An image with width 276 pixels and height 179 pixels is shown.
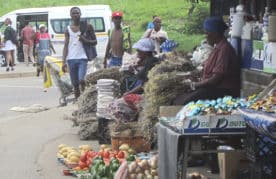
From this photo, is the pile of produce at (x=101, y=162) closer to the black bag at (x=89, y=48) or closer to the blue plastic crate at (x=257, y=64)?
the blue plastic crate at (x=257, y=64)

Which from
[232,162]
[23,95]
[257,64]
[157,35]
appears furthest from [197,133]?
[23,95]

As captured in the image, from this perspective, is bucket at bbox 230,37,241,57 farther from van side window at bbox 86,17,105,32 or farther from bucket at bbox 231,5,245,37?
van side window at bbox 86,17,105,32

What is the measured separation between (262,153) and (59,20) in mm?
25281

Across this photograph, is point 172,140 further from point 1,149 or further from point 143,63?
point 1,149

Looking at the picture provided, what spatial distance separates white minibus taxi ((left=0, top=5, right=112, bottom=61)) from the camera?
2972 cm

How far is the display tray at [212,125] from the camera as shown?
5.83m

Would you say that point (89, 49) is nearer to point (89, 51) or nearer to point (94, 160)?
point (89, 51)

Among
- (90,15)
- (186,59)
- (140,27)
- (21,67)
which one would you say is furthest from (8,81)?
(186,59)

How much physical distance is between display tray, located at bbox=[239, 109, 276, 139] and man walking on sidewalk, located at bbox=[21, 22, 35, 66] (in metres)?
23.9

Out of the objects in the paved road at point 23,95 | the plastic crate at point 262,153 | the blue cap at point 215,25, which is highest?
the blue cap at point 215,25

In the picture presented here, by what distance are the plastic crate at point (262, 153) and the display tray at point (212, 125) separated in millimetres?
128

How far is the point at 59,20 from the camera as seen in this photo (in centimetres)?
3048

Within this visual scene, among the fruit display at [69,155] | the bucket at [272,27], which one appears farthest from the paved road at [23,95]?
the bucket at [272,27]

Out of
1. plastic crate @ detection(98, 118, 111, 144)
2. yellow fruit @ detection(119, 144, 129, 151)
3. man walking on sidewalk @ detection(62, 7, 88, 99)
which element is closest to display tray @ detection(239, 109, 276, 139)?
yellow fruit @ detection(119, 144, 129, 151)
